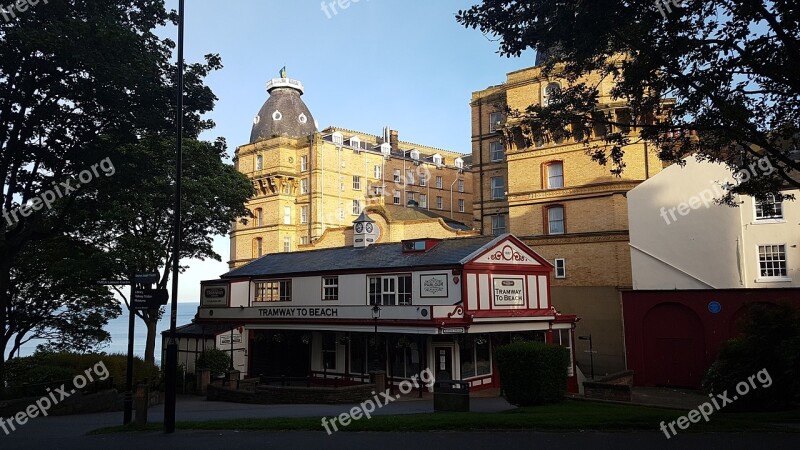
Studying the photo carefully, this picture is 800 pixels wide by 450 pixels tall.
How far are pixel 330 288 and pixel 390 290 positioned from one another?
4.21 m

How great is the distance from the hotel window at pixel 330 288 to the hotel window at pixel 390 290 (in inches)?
96.3

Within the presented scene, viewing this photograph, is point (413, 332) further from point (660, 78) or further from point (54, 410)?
point (660, 78)

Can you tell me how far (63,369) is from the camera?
80.3 ft

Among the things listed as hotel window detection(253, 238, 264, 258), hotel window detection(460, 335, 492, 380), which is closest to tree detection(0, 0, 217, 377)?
hotel window detection(460, 335, 492, 380)

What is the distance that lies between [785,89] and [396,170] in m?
61.5

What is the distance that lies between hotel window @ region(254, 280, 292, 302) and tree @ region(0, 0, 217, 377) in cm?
1351

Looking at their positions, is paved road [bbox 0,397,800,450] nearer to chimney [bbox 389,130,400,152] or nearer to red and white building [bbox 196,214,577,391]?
red and white building [bbox 196,214,577,391]

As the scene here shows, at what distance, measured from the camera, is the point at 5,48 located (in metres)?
19.3

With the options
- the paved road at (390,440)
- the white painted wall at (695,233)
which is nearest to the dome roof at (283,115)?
the white painted wall at (695,233)

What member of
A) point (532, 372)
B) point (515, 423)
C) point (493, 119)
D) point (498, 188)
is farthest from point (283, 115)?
point (515, 423)

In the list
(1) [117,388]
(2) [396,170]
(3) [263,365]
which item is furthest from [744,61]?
(2) [396,170]

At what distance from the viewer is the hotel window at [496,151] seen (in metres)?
51.9

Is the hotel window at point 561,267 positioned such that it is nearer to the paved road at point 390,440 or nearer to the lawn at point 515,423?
the lawn at point 515,423

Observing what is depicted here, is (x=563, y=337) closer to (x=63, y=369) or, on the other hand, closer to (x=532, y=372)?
(x=532, y=372)
